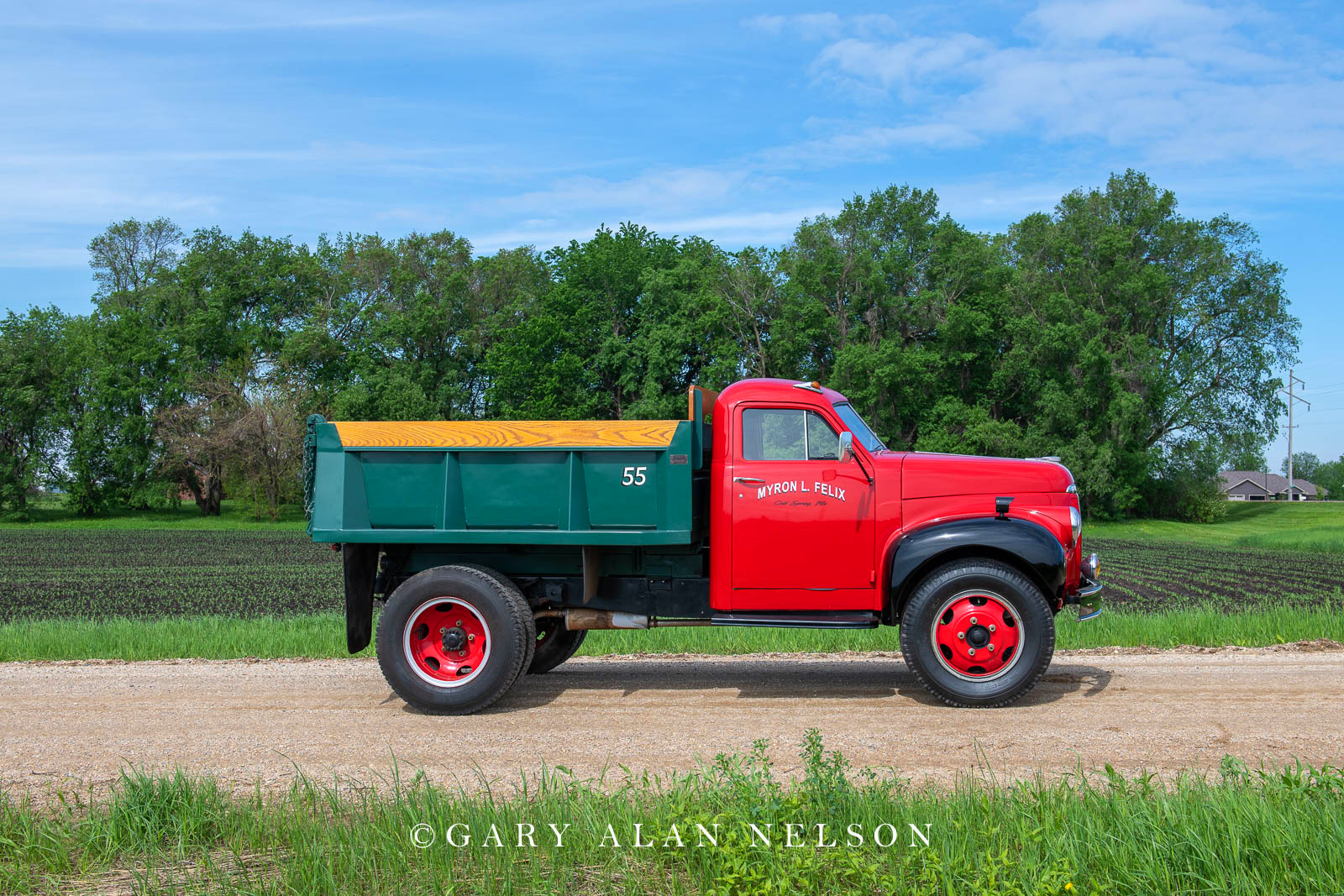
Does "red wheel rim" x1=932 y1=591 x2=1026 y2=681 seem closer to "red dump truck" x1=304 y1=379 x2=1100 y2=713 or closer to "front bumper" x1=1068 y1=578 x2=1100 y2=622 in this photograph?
"red dump truck" x1=304 y1=379 x2=1100 y2=713

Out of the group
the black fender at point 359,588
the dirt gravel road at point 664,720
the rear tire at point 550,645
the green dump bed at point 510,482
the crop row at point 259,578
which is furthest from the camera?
the crop row at point 259,578

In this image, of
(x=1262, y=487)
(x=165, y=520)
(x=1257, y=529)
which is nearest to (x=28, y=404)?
(x=165, y=520)

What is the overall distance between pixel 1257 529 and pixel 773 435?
2199 inches

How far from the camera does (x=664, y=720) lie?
24.4 feet

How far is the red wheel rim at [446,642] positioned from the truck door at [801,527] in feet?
6.80

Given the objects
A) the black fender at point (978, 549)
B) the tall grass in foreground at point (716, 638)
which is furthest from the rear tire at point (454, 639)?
the black fender at point (978, 549)

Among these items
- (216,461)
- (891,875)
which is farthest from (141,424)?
(891,875)

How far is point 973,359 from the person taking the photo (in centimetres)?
5691

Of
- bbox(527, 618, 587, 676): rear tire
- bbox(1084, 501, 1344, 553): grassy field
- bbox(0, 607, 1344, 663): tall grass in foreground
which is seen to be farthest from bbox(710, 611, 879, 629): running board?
bbox(1084, 501, 1344, 553): grassy field

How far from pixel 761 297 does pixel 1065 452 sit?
18.2 meters

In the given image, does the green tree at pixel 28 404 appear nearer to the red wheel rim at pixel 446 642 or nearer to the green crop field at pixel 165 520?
the green crop field at pixel 165 520

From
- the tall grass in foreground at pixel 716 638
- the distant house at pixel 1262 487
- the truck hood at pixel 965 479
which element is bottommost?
the distant house at pixel 1262 487

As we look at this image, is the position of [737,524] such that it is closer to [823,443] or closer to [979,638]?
[823,443]

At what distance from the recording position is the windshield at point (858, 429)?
8.10 m
